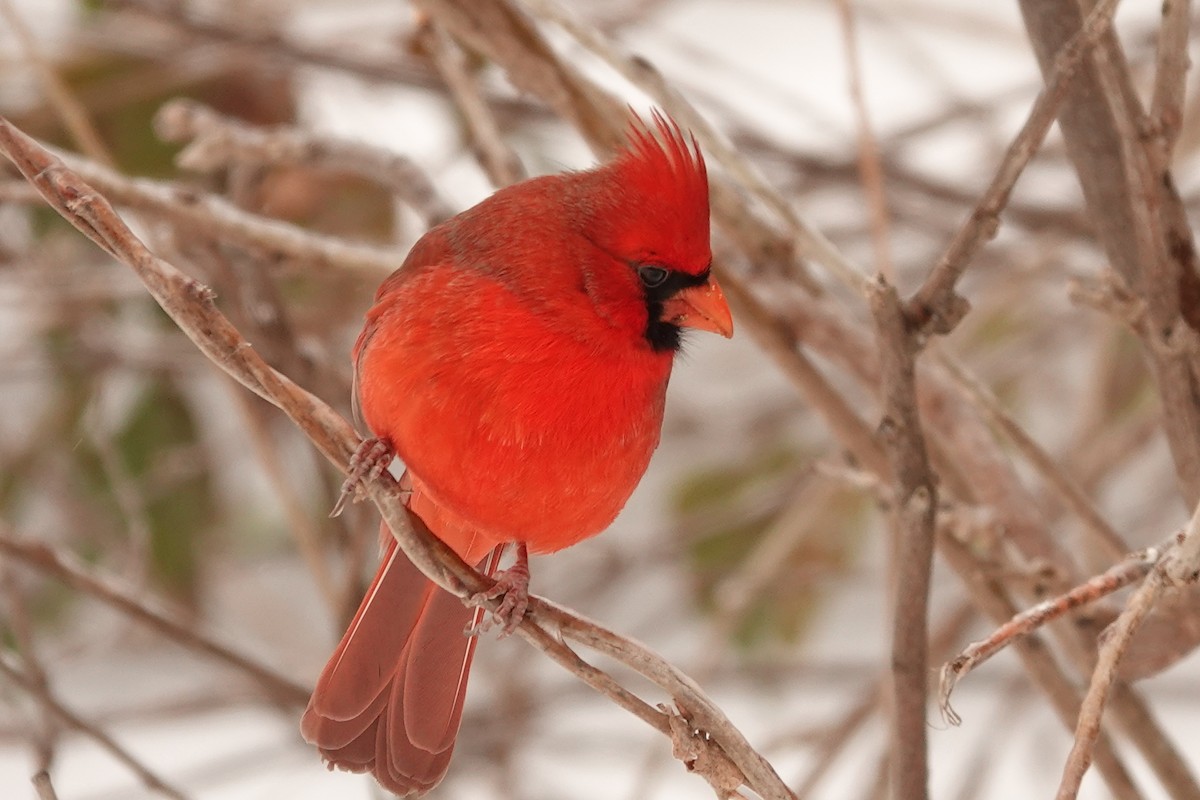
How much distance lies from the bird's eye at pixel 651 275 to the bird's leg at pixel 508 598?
0.84 ft

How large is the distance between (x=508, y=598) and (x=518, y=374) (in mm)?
173

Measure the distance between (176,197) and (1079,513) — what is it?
0.93 m

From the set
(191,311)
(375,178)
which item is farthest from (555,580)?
(191,311)

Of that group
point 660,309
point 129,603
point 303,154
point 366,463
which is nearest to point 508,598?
point 366,463

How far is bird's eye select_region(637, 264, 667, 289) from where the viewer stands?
120cm

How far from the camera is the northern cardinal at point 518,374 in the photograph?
3.69 feet

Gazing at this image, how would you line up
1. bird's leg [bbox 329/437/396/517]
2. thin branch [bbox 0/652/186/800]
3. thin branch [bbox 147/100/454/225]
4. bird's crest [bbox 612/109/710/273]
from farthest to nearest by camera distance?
thin branch [bbox 147/100/454/225]
thin branch [bbox 0/652/186/800]
bird's crest [bbox 612/109/710/273]
bird's leg [bbox 329/437/396/517]

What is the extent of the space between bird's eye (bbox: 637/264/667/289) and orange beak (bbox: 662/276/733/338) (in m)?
0.02

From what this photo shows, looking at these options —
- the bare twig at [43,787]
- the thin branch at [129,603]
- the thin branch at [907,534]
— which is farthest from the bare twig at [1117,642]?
the thin branch at [129,603]

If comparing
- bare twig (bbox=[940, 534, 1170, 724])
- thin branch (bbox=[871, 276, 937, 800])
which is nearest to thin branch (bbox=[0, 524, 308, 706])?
thin branch (bbox=[871, 276, 937, 800])

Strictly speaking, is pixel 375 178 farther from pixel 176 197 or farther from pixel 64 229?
pixel 64 229

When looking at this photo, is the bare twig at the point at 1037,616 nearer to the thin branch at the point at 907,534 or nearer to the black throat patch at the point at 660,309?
the thin branch at the point at 907,534

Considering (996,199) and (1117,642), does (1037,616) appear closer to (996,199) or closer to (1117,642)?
(1117,642)

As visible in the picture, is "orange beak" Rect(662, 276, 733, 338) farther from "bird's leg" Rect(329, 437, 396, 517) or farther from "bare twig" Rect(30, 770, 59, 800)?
"bare twig" Rect(30, 770, 59, 800)
